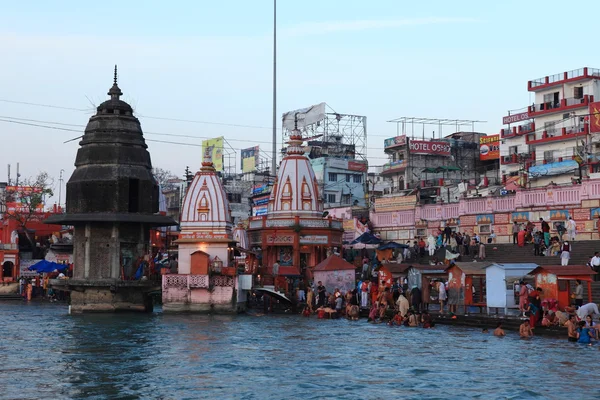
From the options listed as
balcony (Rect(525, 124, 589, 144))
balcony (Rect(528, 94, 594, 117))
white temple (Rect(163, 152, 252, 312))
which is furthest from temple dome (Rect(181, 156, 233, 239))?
balcony (Rect(528, 94, 594, 117))

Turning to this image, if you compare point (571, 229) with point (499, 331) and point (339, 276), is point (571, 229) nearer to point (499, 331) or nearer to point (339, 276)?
point (339, 276)

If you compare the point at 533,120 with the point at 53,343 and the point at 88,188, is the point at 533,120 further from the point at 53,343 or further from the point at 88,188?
the point at 53,343

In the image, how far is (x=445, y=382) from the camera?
21.1 meters

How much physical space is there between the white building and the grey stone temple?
28112mm

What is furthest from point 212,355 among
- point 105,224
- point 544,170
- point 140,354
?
point 544,170

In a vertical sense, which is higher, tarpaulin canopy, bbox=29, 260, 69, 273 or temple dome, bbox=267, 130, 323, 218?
temple dome, bbox=267, 130, 323, 218

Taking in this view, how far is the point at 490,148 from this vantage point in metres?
78.1

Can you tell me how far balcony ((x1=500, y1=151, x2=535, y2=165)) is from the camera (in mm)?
67938

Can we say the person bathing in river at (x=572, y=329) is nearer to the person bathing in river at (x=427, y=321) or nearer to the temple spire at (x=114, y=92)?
the person bathing in river at (x=427, y=321)

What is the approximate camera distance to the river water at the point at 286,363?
65.5ft

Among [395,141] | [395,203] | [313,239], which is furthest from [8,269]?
[395,141]

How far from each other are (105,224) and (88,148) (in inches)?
160

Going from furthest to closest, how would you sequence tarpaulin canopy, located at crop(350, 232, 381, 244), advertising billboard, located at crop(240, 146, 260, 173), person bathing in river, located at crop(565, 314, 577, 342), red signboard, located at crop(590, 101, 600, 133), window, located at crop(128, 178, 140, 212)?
advertising billboard, located at crop(240, 146, 260, 173) < red signboard, located at crop(590, 101, 600, 133) < tarpaulin canopy, located at crop(350, 232, 381, 244) < window, located at crop(128, 178, 140, 212) < person bathing in river, located at crop(565, 314, 577, 342)

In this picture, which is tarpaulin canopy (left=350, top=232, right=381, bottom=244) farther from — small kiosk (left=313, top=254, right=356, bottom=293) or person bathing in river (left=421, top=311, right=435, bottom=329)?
person bathing in river (left=421, top=311, right=435, bottom=329)
